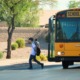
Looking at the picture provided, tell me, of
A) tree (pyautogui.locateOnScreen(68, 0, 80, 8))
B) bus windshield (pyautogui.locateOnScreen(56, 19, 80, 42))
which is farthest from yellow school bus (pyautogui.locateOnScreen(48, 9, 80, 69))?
tree (pyautogui.locateOnScreen(68, 0, 80, 8))

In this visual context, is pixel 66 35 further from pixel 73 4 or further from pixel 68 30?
pixel 73 4

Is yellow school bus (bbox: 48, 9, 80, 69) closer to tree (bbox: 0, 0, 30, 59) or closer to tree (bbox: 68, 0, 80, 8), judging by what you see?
tree (bbox: 0, 0, 30, 59)

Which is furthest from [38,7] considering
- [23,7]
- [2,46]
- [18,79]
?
[18,79]

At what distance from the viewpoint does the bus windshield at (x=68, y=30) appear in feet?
83.4

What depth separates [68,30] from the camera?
83.8ft

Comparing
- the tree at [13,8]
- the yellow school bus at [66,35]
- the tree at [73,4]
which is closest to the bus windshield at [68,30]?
the yellow school bus at [66,35]

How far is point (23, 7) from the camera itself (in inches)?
1624

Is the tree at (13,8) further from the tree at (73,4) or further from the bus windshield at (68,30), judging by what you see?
the tree at (73,4)

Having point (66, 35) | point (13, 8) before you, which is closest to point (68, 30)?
point (66, 35)

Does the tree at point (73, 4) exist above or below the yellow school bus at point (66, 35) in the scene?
above

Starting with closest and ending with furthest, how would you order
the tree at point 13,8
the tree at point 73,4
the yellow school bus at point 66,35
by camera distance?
the yellow school bus at point 66,35, the tree at point 13,8, the tree at point 73,4

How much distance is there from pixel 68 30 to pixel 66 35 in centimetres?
30

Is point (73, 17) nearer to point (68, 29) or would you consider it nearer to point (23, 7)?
point (68, 29)

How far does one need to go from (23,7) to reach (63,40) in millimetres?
16289
